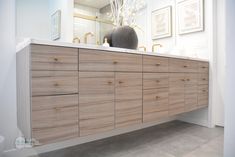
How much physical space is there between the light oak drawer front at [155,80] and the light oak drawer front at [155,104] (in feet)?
0.14

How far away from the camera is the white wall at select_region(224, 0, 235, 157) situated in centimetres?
103

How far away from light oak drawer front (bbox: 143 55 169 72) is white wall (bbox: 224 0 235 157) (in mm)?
635

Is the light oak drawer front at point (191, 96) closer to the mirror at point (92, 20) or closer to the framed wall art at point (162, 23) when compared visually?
the framed wall art at point (162, 23)

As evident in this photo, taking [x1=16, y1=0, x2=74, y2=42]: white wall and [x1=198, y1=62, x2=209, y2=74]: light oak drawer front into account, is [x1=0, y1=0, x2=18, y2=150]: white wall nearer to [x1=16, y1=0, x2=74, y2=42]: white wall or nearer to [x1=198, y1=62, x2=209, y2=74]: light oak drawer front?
[x1=16, y1=0, x2=74, y2=42]: white wall

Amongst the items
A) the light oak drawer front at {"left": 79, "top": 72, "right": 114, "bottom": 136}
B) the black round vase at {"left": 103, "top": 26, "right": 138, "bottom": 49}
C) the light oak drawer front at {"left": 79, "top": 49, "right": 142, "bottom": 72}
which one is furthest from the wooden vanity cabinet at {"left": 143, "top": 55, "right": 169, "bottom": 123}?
the light oak drawer front at {"left": 79, "top": 72, "right": 114, "bottom": 136}

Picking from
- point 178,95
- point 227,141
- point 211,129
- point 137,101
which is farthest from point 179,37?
point 227,141

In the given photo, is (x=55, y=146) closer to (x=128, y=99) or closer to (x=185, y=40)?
(x=128, y=99)

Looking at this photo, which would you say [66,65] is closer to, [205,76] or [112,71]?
[112,71]

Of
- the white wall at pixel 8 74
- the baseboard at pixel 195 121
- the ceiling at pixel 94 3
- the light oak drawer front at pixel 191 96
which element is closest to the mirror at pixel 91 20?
the ceiling at pixel 94 3

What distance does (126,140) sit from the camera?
1791 millimetres

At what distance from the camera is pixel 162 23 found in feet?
8.73

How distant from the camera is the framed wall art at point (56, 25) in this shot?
1678mm

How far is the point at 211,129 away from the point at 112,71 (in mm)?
1688

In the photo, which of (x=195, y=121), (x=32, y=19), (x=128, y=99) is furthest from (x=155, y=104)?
(x=32, y=19)
